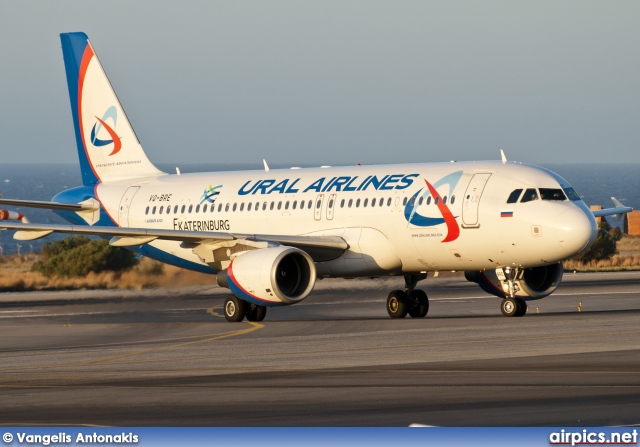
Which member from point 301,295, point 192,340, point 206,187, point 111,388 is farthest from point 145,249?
point 111,388

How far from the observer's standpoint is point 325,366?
21.6 m

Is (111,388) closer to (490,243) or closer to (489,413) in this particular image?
(489,413)

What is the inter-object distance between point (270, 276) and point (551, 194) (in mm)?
7227

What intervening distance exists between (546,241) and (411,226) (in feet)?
12.3

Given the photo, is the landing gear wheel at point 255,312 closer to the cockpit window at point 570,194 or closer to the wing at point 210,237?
the wing at point 210,237

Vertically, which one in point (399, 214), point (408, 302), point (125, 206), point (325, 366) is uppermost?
point (125, 206)

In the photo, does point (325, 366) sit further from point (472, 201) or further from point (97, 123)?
point (97, 123)

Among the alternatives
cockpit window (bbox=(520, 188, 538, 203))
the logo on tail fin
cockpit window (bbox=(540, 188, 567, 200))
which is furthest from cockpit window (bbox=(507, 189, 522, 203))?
the logo on tail fin

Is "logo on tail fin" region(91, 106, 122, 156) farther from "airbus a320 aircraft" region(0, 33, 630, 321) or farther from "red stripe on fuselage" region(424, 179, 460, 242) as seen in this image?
"red stripe on fuselage" region(424, 179, 460, 242)

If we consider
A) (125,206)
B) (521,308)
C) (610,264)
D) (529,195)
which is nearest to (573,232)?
(529,195)

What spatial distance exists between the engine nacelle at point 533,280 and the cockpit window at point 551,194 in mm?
2559

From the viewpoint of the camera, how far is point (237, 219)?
3725 cm

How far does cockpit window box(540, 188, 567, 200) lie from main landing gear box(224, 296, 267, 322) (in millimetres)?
8175

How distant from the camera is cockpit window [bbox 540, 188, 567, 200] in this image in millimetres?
31219
